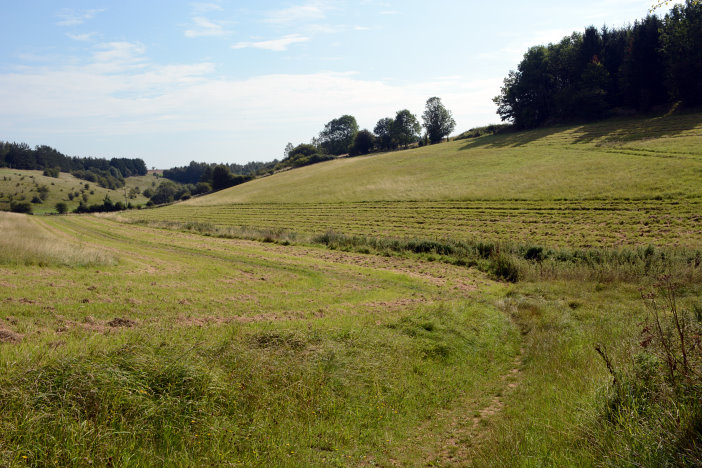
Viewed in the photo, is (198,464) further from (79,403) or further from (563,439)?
(563,439)

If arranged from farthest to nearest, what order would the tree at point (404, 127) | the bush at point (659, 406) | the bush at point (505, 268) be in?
the tree at point (404, 127)
the bush at point (505, 268)
the bush at point (659, 406)

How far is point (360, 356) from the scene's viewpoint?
9570 mm

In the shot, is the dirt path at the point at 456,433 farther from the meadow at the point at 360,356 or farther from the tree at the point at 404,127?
the tree at the point at 404,127

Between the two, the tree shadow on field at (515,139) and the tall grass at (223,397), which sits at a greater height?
the tree shadow on field at (515,139)

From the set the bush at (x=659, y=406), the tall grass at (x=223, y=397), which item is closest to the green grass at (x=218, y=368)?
the tall grass at (x=223, y=397)

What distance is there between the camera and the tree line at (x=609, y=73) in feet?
243

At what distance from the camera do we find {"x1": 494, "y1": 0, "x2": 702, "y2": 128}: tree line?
73938 mm

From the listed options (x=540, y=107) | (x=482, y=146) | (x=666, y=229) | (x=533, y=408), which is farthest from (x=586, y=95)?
(x=533, y=408)

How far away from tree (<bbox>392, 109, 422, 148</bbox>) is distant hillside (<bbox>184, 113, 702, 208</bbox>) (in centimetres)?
3807

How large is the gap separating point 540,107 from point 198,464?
370 ft

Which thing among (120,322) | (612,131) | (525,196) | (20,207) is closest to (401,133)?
(612,131)

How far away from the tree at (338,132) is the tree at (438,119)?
46.6 m

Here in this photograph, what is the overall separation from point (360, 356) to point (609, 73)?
10535 centimetres

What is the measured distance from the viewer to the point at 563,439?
5883 mm
